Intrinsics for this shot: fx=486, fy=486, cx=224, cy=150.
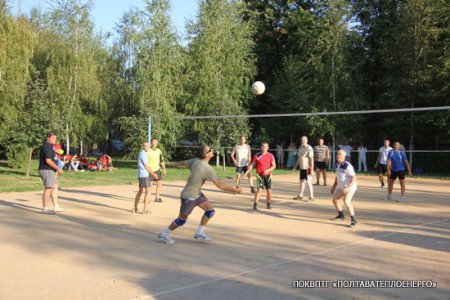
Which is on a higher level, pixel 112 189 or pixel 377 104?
pixel 377 104

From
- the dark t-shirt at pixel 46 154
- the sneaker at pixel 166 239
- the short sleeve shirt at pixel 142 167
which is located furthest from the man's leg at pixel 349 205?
the dark t-shirt at pixel 46 154

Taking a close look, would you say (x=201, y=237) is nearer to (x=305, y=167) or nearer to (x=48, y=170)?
(x=48, y=170)

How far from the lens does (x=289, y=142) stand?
36.4 metres

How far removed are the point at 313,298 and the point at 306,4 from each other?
3736 centimetres

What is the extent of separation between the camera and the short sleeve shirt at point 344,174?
10062mm

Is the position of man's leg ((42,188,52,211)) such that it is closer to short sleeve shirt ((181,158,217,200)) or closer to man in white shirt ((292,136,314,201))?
short sleeve shirt ((181,158,217,200))

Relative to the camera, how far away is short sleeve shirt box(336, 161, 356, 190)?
10.1 meters

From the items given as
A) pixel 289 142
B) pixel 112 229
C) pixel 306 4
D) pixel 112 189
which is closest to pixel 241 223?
pixel 112 229

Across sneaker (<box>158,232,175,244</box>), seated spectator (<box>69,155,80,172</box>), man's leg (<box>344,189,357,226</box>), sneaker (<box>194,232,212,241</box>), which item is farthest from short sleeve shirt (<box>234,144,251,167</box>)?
seated spectator (<box>69,155,80,172</box>)

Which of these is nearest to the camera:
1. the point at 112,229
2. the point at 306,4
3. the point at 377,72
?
the point at 112,229

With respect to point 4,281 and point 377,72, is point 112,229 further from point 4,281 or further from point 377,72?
point 377,72

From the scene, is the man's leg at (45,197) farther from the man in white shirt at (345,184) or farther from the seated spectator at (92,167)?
the seated spectator at (92,167)

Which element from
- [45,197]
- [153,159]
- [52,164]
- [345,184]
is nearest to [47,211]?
[45,197]

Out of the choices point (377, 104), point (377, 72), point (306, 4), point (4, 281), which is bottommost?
point (4, 281)
